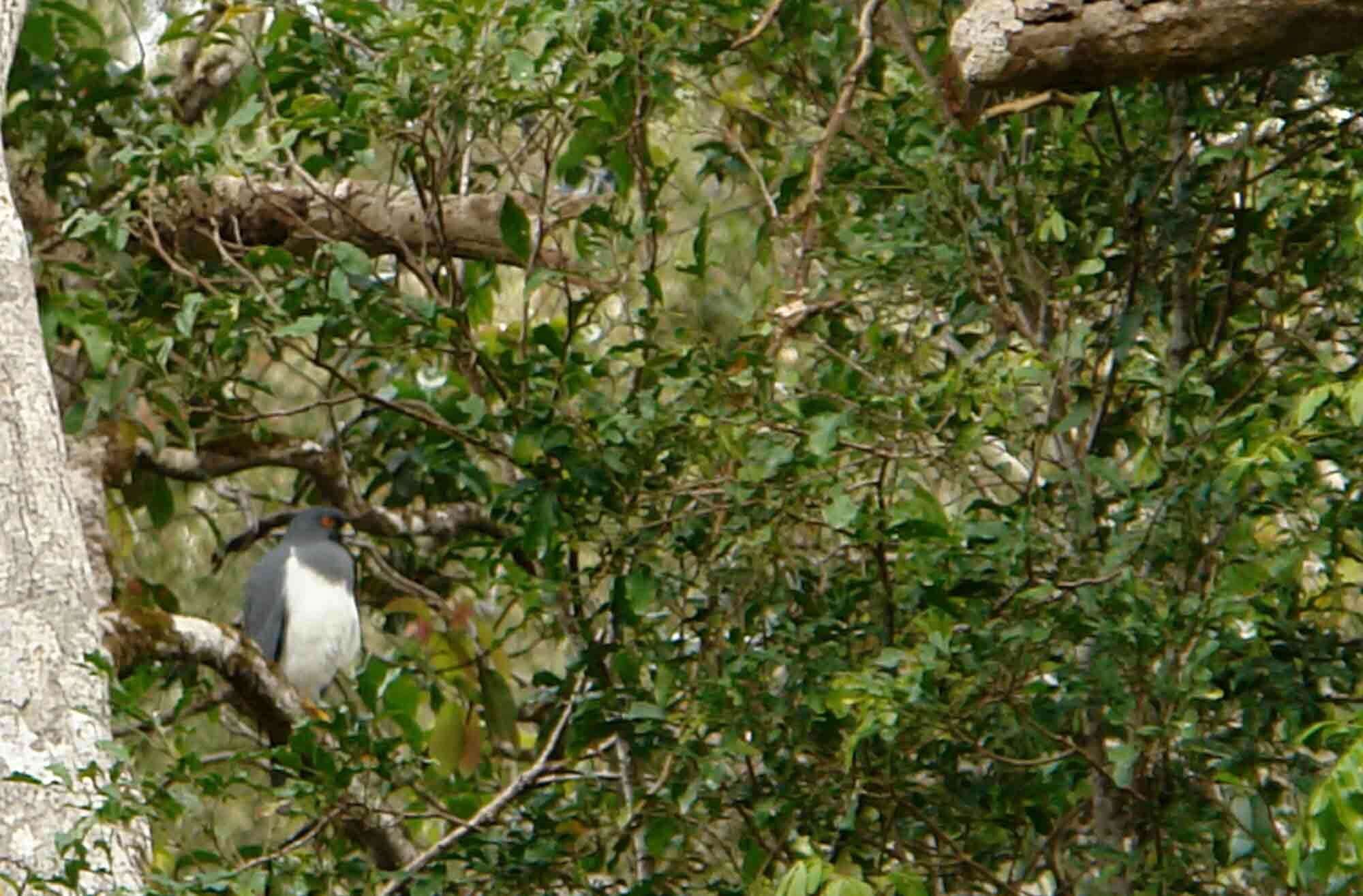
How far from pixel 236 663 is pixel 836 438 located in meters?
1.67

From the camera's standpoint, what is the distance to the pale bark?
10.1ft

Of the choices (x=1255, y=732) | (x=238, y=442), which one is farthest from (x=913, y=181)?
(x=238, y=442)

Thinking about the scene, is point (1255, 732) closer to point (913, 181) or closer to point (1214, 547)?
point (1214, 547)

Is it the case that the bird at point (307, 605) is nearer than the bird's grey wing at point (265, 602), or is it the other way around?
the bird at point (307, 605)

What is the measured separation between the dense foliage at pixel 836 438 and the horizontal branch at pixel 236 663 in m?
0.10

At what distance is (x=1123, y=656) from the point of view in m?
3.60

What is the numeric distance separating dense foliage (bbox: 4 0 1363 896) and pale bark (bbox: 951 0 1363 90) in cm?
51

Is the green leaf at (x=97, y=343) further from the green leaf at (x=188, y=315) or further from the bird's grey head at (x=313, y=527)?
the bird's grey head at (x=313, y=527)

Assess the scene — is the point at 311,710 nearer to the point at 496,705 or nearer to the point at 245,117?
the point at 496,705

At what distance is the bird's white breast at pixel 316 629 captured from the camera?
6.38 meters

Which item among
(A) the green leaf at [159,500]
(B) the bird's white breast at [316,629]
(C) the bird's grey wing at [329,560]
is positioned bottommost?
(B) the bird's white breast at [316,629]

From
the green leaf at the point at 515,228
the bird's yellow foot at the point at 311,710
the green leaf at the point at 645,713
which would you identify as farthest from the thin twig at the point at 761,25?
the bird's yellow foot at the point at 311,710

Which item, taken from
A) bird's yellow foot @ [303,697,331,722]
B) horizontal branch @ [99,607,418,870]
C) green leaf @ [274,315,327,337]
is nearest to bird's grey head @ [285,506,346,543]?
bird's yellow foot @ [303,697,331,722]

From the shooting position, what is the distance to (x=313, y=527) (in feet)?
20.3
